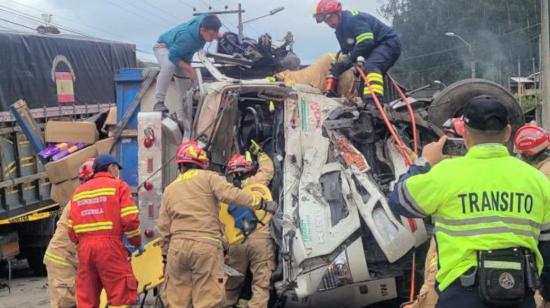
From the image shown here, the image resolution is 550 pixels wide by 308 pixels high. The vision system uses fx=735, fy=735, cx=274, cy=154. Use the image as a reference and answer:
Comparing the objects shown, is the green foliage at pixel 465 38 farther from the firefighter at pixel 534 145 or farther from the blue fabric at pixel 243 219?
the firefighter at pixel 534 145

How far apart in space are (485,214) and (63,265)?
3.99 metres

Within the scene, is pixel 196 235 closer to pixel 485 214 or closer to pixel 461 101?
pixel 461 101

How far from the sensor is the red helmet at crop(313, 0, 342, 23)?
24.8 feet

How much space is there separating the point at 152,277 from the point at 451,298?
12.3 feet

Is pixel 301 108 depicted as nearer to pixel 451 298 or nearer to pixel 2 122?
pixel 451 298

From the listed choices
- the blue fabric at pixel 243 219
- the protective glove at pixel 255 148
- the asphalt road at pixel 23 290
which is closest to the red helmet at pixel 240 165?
the protective glove at pixel 255 148

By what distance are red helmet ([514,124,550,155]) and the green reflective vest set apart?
175 cm

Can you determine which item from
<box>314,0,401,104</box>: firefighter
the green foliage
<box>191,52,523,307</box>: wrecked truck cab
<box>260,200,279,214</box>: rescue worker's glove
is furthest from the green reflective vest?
the green foliage

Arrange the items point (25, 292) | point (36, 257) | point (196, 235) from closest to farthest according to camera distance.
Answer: point (196, 235) → point (25, 292) → point (36, 257)

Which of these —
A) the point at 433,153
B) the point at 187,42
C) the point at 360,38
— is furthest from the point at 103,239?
the point at 360,38

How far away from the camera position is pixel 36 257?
33.0 ft

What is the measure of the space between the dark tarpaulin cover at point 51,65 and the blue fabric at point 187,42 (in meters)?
3.21

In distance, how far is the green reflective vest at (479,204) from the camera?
2.84m

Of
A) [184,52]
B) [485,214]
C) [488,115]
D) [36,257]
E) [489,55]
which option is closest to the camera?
[485,214]
